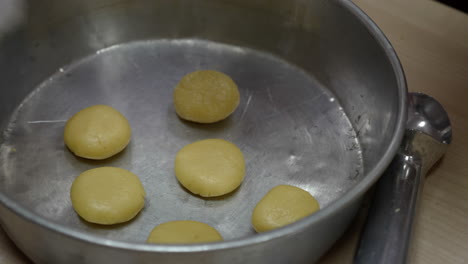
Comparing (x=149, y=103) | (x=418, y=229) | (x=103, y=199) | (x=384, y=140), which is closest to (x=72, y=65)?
(x=149, y=103)

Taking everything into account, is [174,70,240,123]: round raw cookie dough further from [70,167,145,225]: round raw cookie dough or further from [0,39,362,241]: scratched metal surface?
[70,167,145,225]: round raw cookie dough

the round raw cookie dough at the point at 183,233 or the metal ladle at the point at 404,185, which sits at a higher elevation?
the metal ladle at the point at 404,185

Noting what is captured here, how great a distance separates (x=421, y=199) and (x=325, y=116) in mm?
259

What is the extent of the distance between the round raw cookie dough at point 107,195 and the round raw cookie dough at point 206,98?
19 centimetres

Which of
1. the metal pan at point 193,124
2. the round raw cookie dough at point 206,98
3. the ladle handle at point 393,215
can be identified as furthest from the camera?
the round raw cookie dough at point 206,98

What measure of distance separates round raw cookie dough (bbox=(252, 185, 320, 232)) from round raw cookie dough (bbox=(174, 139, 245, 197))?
0.07m

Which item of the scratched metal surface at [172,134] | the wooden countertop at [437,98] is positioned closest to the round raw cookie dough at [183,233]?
the scratched metal surface at [172,134]

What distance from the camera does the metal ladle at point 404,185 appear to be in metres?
0.83

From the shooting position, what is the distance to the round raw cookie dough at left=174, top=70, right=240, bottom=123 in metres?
1.08

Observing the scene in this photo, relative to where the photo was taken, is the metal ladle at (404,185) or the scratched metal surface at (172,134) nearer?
the metal ladle at (404,185)

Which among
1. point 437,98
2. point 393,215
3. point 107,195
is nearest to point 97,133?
point 107,195

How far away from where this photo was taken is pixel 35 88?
117 cm

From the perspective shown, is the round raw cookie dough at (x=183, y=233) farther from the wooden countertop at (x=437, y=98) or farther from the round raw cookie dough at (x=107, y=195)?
the wooden countertop at (x=437, y=98)

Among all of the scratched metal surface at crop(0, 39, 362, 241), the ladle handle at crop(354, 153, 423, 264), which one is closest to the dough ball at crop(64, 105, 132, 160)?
the scratched metal surface at crop(0, 39, 362, 241)
